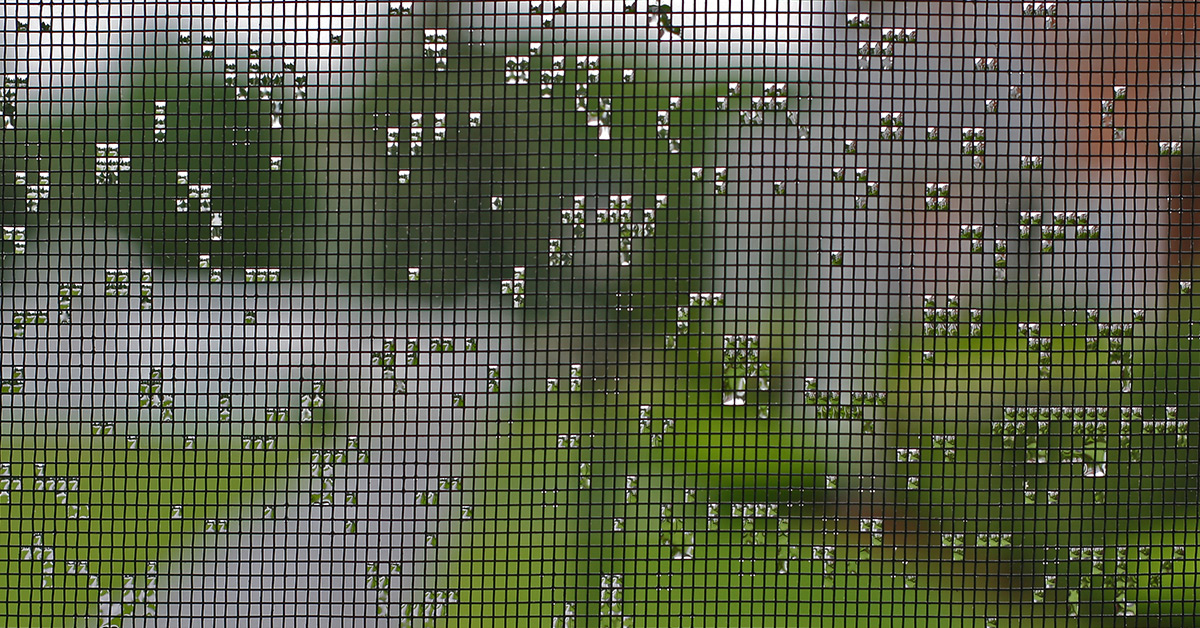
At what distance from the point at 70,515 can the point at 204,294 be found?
35 centimetres

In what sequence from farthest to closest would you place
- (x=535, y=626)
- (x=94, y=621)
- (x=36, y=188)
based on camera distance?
(x=535, y=626), (x=94, y=621), (x=36, y=188)

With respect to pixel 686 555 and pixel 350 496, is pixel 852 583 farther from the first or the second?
pixel 350 496

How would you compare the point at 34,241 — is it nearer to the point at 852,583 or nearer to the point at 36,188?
the point at 36,188

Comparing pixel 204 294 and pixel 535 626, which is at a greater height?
pixel 204 294

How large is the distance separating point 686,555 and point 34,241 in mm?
1003

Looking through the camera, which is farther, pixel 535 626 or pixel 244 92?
pixel 535 626

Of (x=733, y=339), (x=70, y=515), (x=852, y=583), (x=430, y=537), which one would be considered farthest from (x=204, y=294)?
(x=852, y=583)

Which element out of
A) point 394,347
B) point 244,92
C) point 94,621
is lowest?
point 94,621

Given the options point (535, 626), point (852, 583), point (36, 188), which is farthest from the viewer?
point (852, 583)

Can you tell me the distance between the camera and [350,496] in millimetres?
1165

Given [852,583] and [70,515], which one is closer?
[70,515]

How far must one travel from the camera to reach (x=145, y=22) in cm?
117

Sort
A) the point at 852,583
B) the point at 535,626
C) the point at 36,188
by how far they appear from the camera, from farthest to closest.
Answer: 1. the point at 852,583
2. the point at 535,626
3. the point at 36,188

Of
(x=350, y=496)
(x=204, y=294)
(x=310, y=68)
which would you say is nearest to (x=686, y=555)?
(x=350, y=496)
